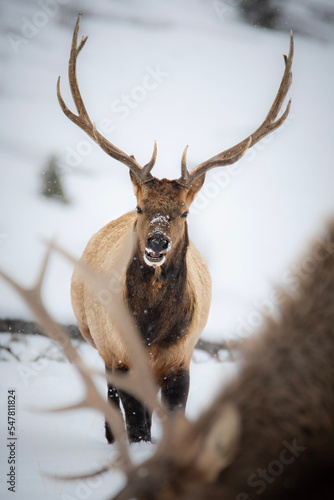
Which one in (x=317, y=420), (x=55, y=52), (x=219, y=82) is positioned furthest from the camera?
(x=219, y=82)

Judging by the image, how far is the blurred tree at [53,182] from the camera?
18.6 metres

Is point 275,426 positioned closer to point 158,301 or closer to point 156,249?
point 156,249

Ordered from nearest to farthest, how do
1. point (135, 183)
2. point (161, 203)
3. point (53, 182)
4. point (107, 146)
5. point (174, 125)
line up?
point (161, 203) < point (135, 183) < point (107, 146) < point (53, 182) < point (174, 125)

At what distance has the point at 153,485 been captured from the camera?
1531 mm

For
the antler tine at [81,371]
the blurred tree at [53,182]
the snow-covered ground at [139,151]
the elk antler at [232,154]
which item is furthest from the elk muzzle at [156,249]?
the blurred tree at [53,182]

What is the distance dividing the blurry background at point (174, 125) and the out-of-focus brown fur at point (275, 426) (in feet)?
30.7

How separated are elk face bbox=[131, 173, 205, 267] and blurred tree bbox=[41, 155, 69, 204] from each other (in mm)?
13623

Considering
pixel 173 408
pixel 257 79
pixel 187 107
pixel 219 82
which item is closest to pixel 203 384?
pixel 173 408

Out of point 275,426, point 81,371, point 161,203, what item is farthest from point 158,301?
point 275,426

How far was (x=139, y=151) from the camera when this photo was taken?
72.9ft

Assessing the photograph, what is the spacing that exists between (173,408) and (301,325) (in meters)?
3.36

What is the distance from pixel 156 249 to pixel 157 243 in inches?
2.2

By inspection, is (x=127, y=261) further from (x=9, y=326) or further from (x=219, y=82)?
(x=219, y=82)

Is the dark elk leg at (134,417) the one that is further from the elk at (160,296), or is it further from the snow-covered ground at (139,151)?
the snow-covered ground at (139,151)
